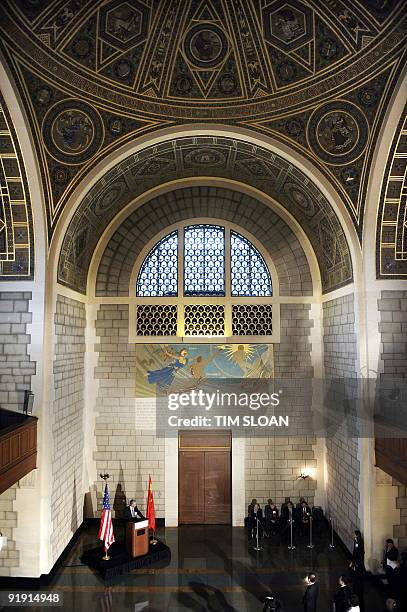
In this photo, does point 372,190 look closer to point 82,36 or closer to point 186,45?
point 186,45

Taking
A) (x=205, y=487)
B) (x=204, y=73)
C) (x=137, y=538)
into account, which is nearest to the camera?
(x=204, y=73)

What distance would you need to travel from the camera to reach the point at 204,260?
591 inches

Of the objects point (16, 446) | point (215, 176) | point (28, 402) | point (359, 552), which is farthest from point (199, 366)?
point (359, 552)

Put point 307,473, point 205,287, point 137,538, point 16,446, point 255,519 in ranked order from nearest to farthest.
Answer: point 16,446 < point 137,538 < point 255,519 < point 307,473 < point 205,287

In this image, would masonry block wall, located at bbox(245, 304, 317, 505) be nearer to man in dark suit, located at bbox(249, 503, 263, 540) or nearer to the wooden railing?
man in dark suit, located at bbox(249, 503, 263, 540)

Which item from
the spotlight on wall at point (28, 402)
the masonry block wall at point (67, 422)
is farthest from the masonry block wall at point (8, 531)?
the spotlight on wall at point (28, 402)

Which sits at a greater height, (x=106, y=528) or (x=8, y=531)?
(x=8, y=531)

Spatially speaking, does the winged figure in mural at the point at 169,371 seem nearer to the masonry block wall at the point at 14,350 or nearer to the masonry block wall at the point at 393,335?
the masonry block wall at the point at 14,350

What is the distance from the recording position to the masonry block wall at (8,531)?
10523 mm

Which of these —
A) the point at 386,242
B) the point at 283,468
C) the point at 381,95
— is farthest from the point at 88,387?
the point at 381,95

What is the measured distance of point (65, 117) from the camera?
10430 mm

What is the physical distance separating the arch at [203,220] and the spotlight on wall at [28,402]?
15.4 feet

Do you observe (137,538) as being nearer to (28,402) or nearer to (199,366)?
(28,402)

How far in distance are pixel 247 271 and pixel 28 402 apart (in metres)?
7.65
